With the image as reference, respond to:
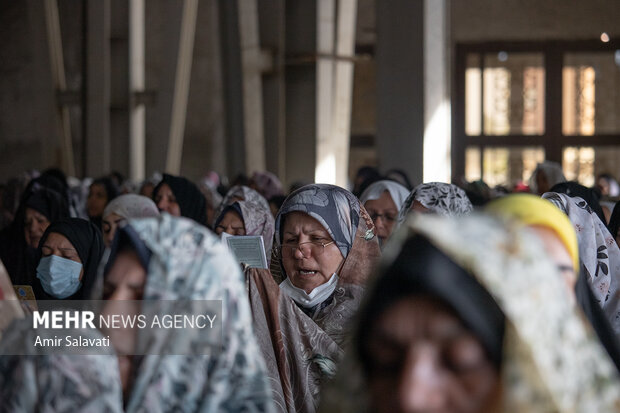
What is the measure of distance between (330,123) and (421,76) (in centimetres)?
409

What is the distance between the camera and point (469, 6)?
1074 inches

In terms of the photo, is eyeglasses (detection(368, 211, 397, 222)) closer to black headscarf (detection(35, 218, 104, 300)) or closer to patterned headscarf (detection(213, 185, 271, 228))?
patterned headscarf (detection(213, 185, 271, 228))

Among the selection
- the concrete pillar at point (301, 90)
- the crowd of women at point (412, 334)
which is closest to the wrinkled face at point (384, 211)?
the crowd of women at point (412, 334)

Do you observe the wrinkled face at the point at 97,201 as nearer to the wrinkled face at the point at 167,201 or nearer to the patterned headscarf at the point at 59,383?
the wrinkled face at the point at 167,201

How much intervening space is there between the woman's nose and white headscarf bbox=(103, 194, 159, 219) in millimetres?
4677

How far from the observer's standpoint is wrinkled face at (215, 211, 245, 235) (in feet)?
19.1

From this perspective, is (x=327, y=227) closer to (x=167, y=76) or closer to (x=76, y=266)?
(x=76, y=266)

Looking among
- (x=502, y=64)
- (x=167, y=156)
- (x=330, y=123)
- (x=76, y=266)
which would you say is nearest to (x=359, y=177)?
(x=330, y=123)

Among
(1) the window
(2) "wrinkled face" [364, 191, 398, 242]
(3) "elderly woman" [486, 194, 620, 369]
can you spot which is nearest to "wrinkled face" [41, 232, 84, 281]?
(2) "wrinkled face" [364, 191, 398, 242]

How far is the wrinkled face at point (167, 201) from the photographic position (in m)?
7.86

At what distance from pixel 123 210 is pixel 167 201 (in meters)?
1.47

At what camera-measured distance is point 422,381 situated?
5.83 feet

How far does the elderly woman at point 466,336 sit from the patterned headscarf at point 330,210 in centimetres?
244

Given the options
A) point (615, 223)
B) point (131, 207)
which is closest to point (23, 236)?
point (131, 207)
